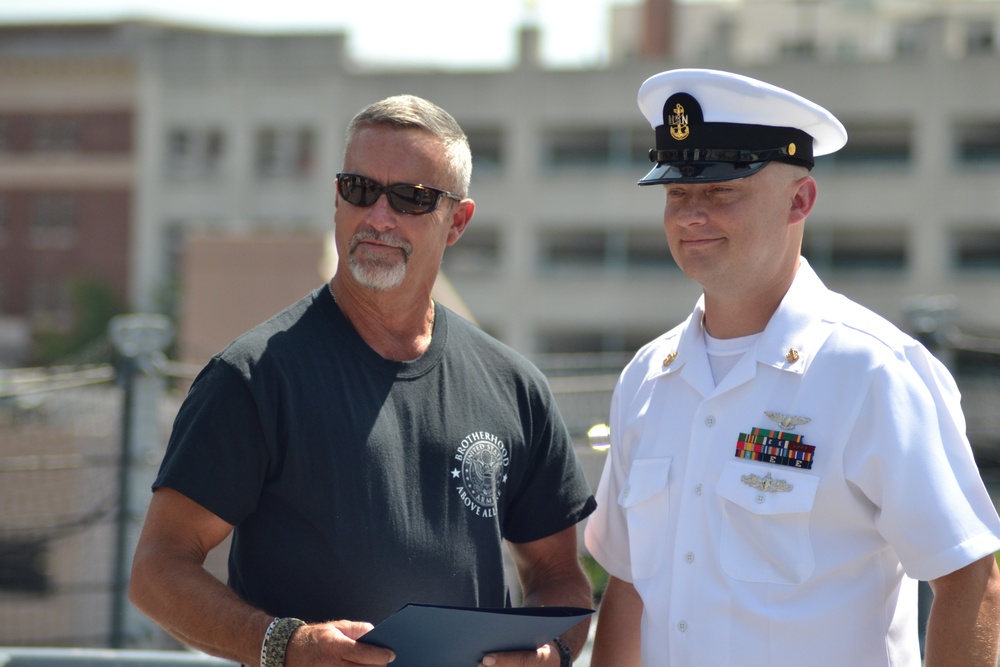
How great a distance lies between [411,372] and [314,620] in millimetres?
611

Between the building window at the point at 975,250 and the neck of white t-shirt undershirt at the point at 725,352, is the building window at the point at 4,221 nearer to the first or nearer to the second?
the building window at the point at 975,250

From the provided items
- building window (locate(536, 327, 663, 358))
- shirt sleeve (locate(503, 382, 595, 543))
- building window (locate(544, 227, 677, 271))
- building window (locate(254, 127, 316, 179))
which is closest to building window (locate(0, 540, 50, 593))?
shirt sleeve (locate(503, 382, 595, 543))

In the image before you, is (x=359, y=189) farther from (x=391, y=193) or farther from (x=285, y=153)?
(x=285, y=153)

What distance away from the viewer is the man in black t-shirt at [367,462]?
2.67 m

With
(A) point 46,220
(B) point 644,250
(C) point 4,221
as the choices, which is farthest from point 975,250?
(C) point 4,221

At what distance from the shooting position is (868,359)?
2.71 metres

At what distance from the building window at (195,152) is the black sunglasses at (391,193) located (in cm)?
5361

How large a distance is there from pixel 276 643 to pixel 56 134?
59323 millimetres

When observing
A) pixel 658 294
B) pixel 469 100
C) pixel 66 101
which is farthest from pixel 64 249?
pixel 658 294

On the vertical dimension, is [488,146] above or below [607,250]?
above

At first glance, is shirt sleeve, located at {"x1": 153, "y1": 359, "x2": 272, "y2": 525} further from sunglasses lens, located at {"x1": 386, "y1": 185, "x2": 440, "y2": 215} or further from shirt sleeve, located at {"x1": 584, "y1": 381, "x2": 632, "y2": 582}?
shirt sleeve, located at {"x1": 584, "y1": 381, "x2": 632, "y2": 582}

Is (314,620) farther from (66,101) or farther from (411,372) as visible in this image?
(66,101)

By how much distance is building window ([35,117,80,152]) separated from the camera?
57.4m

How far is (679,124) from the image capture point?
297 cm
